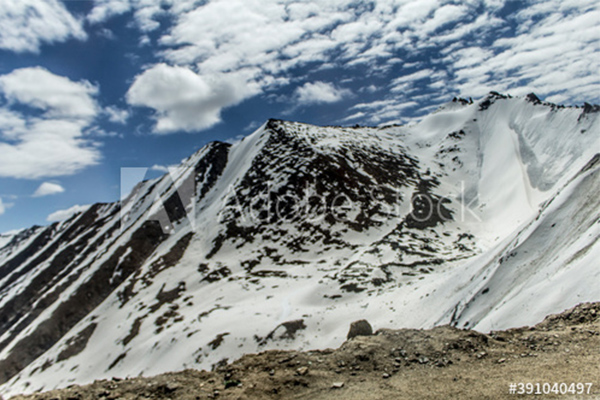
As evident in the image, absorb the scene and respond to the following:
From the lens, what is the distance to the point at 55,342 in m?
59.2

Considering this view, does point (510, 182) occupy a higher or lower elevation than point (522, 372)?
higher

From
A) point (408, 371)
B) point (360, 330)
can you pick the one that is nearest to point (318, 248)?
point (360, 330)

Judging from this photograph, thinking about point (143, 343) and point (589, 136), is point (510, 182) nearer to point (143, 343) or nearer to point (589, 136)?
point (589, 136)

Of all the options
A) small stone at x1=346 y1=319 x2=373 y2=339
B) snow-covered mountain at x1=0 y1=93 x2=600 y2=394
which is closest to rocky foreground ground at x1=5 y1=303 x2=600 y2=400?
small stone at x1=346 y1=319 x2=373 y2=339

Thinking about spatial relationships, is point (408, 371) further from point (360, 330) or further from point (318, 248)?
point (318, 248)

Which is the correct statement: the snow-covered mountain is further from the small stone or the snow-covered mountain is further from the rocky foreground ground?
the small stone

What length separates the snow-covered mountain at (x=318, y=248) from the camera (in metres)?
22.1

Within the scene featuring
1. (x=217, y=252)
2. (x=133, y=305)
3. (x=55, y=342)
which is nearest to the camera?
(x=133, y=305)

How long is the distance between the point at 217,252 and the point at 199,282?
10279 millimetres

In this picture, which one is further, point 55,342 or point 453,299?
point 55,342

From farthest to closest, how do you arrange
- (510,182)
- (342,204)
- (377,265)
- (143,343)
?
(510,182) → (342,204) → (377,265) → (143,343)

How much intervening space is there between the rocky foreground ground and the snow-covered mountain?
4.95m

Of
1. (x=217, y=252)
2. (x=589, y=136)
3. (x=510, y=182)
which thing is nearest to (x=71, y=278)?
(x=217, y=252)

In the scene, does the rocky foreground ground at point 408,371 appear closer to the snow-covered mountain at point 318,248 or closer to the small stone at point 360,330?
the small stone at point 360,330
